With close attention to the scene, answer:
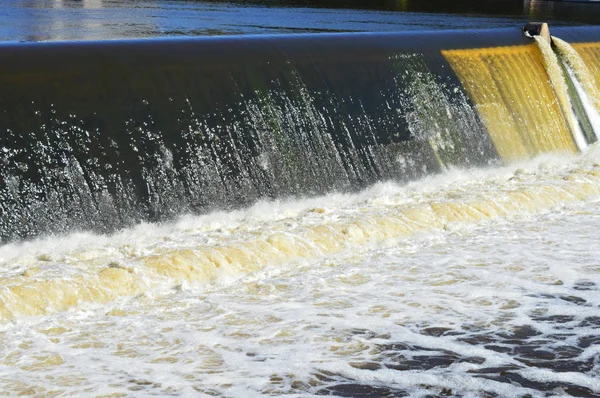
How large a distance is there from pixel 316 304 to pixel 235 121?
268 cm

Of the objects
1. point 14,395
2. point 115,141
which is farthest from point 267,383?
point 115,141

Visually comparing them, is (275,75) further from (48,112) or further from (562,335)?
(562,335)

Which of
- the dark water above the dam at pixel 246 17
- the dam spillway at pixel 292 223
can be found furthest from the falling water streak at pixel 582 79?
the dark water above the dam at pixel 246 17

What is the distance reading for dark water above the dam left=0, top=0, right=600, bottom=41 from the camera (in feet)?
51.5

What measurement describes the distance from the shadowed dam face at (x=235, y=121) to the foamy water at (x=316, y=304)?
0.94ft

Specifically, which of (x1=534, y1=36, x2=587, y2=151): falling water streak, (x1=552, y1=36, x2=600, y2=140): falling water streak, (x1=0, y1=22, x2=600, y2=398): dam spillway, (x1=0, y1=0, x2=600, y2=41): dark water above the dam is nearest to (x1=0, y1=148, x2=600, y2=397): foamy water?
(x1=0, y1=22, x2=600, y2=398): dam spillway

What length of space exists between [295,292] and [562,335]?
1706mm

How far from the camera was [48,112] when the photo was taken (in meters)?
7.25

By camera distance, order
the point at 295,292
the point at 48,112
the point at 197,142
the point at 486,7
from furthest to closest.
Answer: the point at 486,7, the point at 197,142, the point at 48,112, the point at 295,292

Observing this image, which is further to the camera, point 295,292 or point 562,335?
point 295,292

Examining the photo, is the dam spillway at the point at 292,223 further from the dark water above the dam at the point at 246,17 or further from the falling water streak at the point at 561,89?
the dark water above the dam at the point at 246,17

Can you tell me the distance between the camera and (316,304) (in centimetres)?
601

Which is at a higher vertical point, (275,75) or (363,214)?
(275,75)

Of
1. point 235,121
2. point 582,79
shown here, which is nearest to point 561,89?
point 582,79
